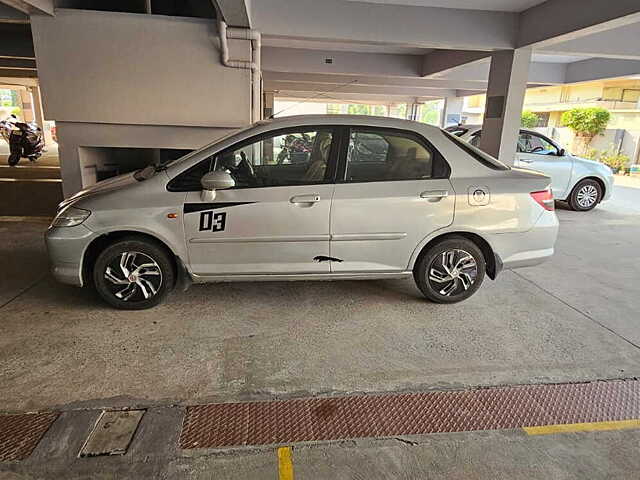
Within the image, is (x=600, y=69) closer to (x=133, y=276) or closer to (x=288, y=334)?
(x=288, y=334)

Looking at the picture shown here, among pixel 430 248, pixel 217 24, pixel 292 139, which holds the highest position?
pixel 217 24

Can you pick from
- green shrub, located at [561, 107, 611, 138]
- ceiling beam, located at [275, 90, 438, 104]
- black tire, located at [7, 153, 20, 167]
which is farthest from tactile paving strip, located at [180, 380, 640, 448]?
green shrub, located at [561, 107, 611, 138]

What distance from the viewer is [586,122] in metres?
19.8

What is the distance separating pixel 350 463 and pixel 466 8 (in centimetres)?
736

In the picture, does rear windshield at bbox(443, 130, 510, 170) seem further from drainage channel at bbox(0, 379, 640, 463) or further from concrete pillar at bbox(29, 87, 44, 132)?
concrete pillar at bbox(29, 87, 44, 132)

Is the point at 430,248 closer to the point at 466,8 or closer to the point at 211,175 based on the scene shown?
the point at 211,175

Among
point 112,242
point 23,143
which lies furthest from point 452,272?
point 23,143

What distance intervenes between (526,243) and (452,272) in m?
0.72

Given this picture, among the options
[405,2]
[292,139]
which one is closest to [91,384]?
[292,139]

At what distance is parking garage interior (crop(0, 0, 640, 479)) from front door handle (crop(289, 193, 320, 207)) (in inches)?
38.9

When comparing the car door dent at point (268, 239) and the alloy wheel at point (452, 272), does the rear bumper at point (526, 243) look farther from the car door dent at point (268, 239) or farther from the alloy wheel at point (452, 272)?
the car door dent at point (268, 239)

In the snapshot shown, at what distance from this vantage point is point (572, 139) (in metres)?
21.3

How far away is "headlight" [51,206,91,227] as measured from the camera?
3.64 meters

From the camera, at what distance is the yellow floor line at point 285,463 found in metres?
2.18
